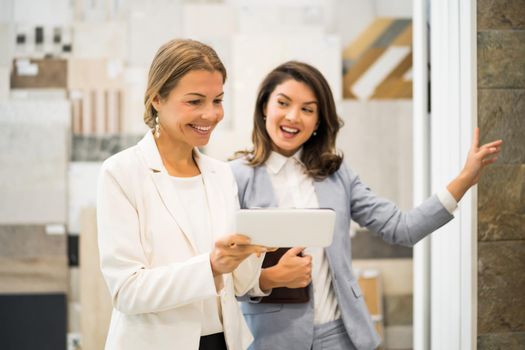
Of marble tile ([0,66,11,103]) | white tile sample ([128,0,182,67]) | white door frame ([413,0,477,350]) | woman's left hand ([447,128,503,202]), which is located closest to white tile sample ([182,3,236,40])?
white tile sample ([128,0,182,67])

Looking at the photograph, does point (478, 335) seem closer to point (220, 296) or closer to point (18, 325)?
point (220, 296)

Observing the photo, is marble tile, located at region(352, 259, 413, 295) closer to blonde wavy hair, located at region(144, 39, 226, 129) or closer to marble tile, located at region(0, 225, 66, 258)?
marble tile, located at region(0, 225, 66, 258)

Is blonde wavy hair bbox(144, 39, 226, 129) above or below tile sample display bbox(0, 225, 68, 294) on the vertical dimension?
above

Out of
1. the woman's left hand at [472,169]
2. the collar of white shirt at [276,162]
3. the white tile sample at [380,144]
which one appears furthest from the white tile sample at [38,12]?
the woman's left hand at [472,169]

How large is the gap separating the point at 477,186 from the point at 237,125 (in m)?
1.58

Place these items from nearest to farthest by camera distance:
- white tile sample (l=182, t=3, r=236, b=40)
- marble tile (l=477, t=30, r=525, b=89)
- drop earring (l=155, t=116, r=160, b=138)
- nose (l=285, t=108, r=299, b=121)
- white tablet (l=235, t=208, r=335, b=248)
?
white tablet (l=235, t=208, r=335, b=248)
drop earring (l=155, t=116, r=160, b=138)
nose (l=285, t=108, r=299, b=121)
marble tile (l=477, t=30, r=525, b=89)
white tile sample (l=182, t=3, r=236, b=40)

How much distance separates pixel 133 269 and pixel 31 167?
90.9 inches

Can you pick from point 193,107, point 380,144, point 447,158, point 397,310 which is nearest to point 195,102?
point 193,107

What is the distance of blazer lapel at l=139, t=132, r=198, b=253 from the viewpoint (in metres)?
1.31

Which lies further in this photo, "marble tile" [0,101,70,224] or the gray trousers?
"marble tile" [0,101,70,224]

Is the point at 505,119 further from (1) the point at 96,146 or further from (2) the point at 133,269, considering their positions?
(1) the point at 96,146

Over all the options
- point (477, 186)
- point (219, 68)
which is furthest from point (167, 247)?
point (477, 186)

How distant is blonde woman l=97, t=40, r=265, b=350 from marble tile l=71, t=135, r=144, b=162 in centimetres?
195

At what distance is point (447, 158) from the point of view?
7.26 feet
